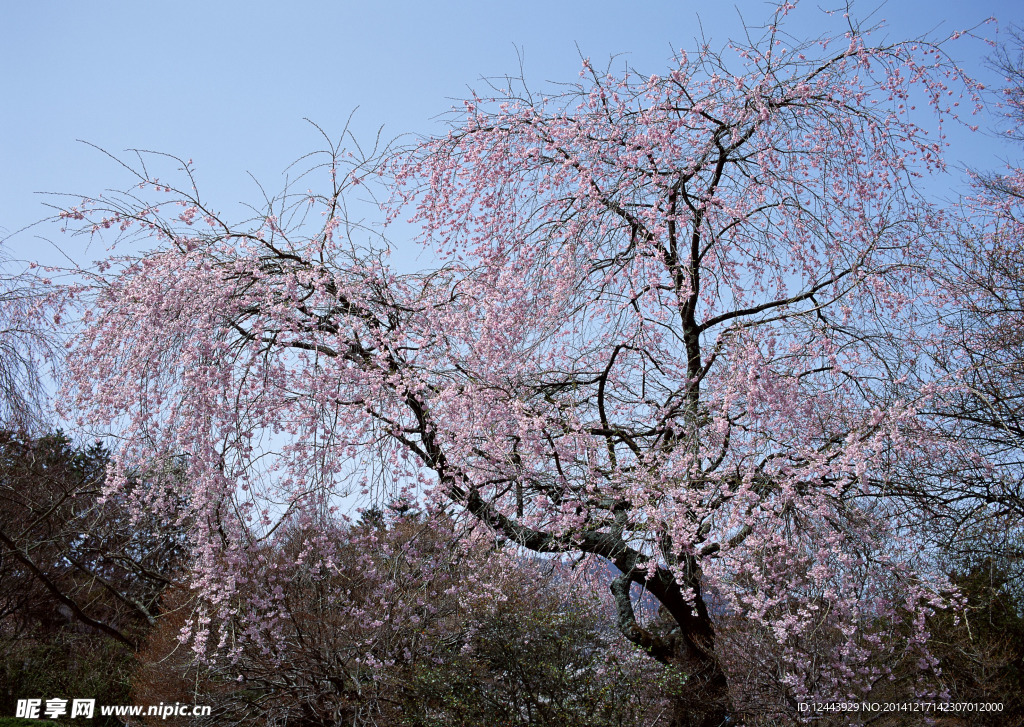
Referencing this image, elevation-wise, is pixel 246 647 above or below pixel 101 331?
below

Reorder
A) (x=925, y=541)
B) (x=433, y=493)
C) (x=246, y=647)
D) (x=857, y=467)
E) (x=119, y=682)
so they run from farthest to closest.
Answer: (x=119, y=682) < (x=246, y=647) < (x=925, y=541) < (x=433, y=493) < (x=857, y=467)

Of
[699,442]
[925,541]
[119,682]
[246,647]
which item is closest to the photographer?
[699,442]

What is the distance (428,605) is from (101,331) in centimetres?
334

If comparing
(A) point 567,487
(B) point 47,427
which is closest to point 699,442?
(A) point 567,487

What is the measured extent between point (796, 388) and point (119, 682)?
9333 mm

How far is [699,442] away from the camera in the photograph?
16.8 feet

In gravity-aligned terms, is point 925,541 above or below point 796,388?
below

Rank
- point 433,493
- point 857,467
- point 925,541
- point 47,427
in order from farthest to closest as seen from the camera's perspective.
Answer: point 47,427 → point 925,541 → point 433,493 → point 857,467

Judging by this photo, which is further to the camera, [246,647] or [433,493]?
[246,647]

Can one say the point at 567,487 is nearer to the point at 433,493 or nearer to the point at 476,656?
the point at 433,493

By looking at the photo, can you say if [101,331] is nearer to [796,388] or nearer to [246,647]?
[246,647]

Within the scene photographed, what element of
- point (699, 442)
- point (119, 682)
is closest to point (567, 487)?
point (699, 442)

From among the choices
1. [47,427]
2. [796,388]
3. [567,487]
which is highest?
[47,427]

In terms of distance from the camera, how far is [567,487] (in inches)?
209
